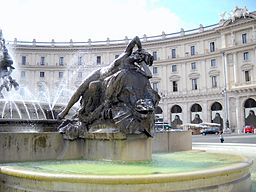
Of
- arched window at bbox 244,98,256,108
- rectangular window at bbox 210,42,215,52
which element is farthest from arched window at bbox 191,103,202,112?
rectangular window at bbox 210,42,215,52

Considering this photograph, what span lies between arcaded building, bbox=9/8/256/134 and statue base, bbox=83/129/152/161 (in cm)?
4640

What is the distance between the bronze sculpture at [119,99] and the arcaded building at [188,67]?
45806 mm

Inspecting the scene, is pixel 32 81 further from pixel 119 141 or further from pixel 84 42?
pixel 119 141

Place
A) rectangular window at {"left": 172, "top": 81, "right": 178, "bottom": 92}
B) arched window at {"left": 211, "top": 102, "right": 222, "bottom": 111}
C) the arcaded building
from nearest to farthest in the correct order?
1. the arcaded building
2. arched window at {"left": 211, "top": 102, "right": 222, "bottom": 111}
3. rectangular window at {"left": 172, "top": 81, "right": 178, "bottom": 92}

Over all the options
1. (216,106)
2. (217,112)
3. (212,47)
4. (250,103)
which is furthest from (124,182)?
(212,47)

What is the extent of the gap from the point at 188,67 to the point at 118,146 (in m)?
58.8

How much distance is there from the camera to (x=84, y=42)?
6975cm

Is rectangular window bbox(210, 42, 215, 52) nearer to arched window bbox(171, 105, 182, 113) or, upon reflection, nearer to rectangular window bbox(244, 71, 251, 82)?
rectangular window bbox(244, 71, 251, 82)

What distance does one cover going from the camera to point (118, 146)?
6.21 m

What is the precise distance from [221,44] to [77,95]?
2175 inches

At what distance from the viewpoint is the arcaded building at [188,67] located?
5519 centimetres

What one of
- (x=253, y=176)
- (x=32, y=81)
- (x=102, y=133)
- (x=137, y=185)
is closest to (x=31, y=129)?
(x=102, y=133)

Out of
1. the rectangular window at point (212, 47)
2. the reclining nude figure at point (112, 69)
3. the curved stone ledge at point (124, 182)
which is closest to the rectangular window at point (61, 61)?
the rectangular window at point (212, 47)

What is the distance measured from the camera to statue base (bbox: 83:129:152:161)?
6.13m
